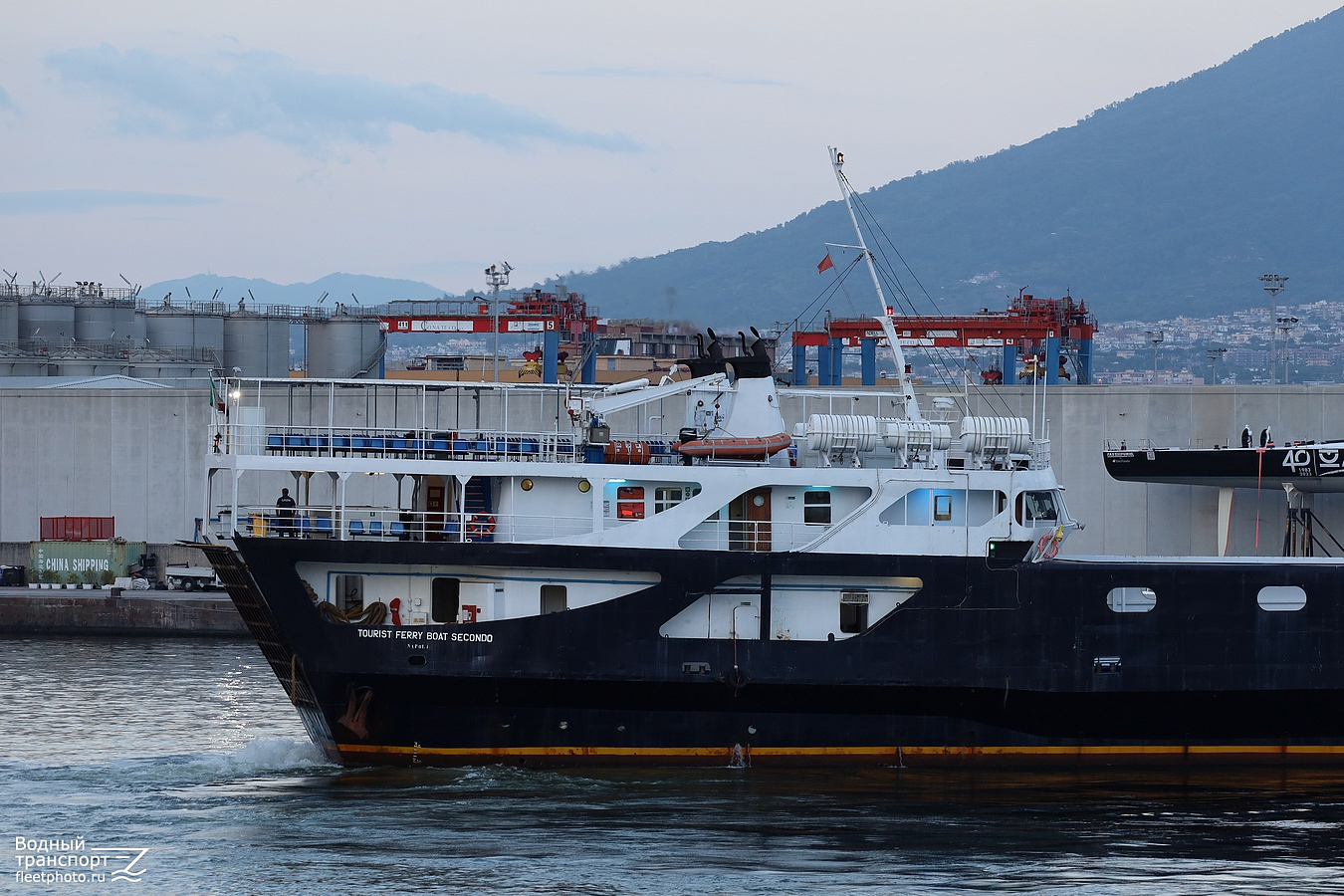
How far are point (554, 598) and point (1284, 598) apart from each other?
10832mm

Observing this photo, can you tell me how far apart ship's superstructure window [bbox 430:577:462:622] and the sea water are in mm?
2241

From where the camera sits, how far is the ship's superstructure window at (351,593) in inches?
877

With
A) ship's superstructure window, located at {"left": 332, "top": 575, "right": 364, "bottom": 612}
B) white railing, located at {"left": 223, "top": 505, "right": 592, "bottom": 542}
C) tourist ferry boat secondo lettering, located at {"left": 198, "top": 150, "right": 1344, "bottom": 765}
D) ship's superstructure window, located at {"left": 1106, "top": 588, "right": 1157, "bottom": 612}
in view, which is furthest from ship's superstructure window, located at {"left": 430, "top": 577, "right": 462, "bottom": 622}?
ship's superstructure window, located at {"left": 1106, "top": 588, "right": 1157, "bottom": 612}

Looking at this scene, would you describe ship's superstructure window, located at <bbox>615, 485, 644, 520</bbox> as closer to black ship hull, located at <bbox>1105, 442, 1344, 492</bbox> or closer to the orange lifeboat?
the orange lifeboat

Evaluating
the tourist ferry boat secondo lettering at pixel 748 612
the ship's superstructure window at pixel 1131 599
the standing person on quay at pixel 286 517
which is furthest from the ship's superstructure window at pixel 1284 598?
the standing person on quay at pixel 286 517

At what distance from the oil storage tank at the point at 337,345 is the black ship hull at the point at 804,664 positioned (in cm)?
4791

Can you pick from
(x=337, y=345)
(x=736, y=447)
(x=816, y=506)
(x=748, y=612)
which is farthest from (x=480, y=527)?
(x=337, y=345)

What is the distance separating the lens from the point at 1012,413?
38.4 m

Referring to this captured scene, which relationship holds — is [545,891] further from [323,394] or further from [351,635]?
[323,394]

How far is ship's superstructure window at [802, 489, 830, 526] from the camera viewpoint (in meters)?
22.6

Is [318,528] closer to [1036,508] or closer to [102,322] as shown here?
[1036,508]

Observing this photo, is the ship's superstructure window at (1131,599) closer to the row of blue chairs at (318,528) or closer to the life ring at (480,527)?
the life ring at (480,527)

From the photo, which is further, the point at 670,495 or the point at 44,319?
the point at 44,319

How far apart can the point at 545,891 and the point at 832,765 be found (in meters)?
6.74
